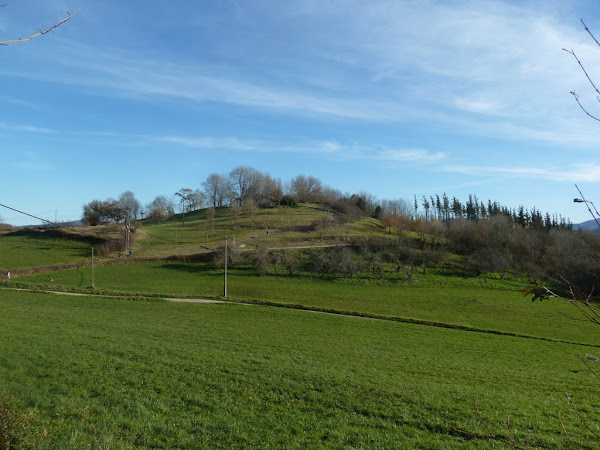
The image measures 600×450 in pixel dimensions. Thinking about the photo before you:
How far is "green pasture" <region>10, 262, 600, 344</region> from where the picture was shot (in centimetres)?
3572

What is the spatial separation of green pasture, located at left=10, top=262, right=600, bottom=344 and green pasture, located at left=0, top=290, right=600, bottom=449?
40.7 feet

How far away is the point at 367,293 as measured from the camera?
4784 centimetres

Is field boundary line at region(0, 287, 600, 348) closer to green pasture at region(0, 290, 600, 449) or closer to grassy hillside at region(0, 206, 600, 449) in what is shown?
grassy hillside at region(0, 206, 600, 449)

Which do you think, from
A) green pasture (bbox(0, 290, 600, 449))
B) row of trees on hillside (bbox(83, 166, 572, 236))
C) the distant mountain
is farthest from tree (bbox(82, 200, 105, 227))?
the distant mountain

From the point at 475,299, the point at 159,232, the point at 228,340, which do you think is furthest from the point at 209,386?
the point at 159,232

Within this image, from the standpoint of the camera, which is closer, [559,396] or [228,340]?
[559,396]

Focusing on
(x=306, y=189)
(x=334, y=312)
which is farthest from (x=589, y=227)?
(x=334, y=312)

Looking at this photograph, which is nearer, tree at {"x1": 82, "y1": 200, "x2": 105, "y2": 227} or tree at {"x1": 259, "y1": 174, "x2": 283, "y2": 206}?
tree at {"x1": 82, "y1": 200, "x2": 105, "y2": 227}

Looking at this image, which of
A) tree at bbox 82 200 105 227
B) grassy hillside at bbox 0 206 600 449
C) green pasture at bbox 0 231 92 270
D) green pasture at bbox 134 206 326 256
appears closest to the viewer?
grassy hillside at bbox 0 206 600 449

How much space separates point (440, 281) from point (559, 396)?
4354 centimetres

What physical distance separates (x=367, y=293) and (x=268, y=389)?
37759 mm

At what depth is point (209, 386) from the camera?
1133 centimetres

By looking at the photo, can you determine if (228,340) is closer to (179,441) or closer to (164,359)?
(164,359)

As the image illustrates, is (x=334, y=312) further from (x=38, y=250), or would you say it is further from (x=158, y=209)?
(x=158, y=209)
